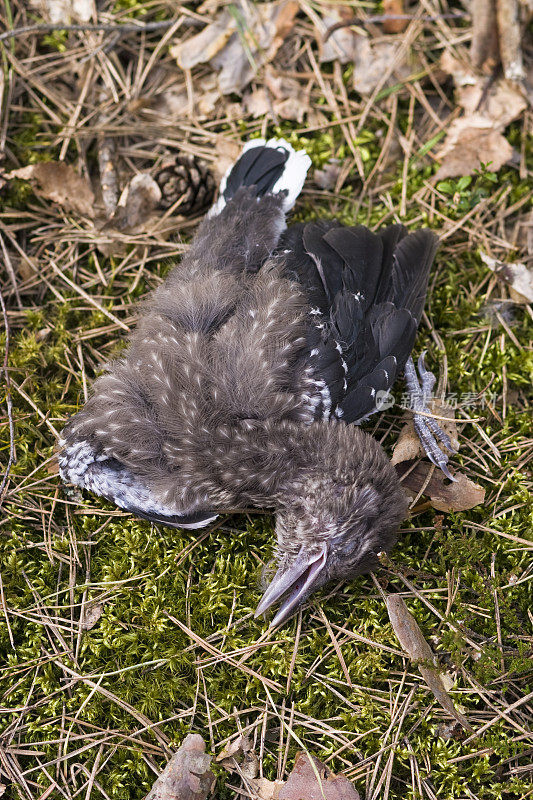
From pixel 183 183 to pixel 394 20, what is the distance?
67.1 inches

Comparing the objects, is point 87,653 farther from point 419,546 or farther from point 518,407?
point 518,407

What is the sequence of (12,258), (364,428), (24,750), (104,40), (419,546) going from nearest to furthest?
(24,750)
(419,546)
(364,428)
(12,258)
(104,40)

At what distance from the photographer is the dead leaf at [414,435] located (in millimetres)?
3232

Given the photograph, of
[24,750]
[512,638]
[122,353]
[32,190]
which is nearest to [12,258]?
[32,190]

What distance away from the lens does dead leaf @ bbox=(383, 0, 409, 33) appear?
161 inches

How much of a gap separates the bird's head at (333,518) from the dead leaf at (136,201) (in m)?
1.68

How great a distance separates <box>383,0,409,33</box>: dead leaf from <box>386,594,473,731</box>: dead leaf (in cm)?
335

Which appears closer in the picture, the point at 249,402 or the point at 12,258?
the point at 249,402

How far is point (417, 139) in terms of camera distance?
Answer: 13.3 ft

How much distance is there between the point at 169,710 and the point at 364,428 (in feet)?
5.11

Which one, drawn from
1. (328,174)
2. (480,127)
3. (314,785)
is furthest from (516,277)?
(314,785)

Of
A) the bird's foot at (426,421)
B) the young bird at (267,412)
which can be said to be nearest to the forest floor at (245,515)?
the bird's foot at (426,421)

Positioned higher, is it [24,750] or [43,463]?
[43,463]

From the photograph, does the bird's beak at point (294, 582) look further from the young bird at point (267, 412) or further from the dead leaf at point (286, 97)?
the dead leaf at point (286, 97)
